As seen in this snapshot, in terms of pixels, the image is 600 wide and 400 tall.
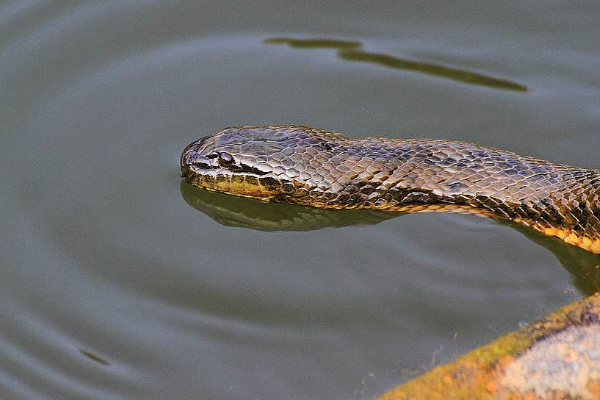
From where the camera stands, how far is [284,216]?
736 centimetres

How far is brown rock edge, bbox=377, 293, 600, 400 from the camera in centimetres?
478

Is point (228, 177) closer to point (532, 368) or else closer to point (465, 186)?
point (465, 186)

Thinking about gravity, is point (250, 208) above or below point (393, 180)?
below

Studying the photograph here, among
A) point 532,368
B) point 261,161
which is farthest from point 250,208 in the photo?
point 532,368

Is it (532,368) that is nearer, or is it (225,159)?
(532,368)

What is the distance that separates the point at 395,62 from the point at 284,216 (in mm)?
2132

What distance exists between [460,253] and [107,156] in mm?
3267

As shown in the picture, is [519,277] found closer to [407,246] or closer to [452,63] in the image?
[407,246]

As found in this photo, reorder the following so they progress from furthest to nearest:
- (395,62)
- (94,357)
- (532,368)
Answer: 1. (395,62)
2. (94,357)
3. (532,368)

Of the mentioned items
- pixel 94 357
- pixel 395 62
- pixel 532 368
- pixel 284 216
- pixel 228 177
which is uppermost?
pixel 395 62

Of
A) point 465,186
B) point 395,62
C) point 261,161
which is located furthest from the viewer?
point 395,62

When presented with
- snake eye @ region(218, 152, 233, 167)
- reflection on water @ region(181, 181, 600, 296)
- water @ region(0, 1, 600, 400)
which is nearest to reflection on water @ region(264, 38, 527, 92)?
water @ region(0, 1, 600, 400)

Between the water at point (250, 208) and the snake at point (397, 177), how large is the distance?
0.18 metres

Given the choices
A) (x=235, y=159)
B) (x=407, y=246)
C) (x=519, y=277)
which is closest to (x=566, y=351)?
(x=519, y=277)
